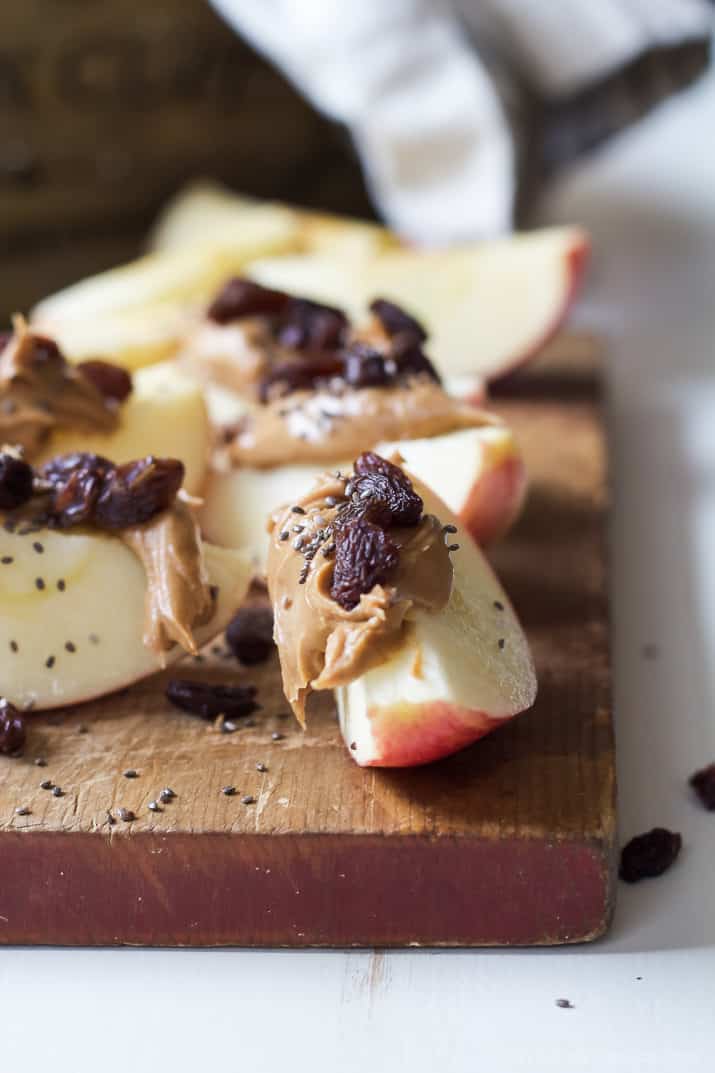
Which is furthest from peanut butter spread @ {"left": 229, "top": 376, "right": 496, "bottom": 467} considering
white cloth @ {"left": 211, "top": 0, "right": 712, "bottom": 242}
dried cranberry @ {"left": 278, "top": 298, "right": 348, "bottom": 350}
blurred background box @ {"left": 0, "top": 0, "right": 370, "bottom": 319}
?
blurred background box @ {"left": 0, "top": 0, "right": 370, "bottom": 319}

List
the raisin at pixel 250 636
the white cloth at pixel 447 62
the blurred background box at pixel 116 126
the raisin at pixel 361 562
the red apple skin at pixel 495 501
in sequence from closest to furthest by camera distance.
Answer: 1. the raisin at pixel 361 562
2. the raisin at pixel 250 636
3. the red apple skin at pixel 495 501
4. the white cloth at pixel 447 62
5. the blurred background box at pixel 116 126

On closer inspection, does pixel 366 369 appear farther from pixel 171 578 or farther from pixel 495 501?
pixel 171 578

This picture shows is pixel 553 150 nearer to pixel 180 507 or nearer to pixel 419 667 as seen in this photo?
pixel 180 507

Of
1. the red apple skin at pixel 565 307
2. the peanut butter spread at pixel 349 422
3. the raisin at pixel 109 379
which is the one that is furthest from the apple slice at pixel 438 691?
the red apple skin at pixel 565 307

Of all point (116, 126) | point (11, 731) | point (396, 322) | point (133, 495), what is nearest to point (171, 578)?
point (133, 495)

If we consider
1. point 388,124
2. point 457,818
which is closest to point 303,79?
point 388,124

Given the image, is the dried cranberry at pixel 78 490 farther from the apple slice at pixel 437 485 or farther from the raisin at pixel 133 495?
the apple slice at pixel 437 485
